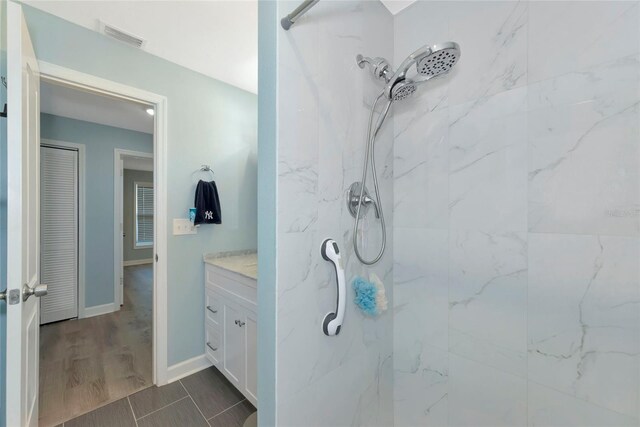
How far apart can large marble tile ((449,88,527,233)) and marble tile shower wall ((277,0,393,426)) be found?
0.34 m

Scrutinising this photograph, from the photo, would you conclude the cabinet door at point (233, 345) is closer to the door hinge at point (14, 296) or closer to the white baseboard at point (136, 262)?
the door hinge at point (14, 296)

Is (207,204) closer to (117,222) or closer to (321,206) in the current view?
(321,206)

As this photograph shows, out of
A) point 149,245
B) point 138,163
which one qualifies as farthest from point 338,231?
point 149,245

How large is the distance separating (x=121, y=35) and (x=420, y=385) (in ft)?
8.80

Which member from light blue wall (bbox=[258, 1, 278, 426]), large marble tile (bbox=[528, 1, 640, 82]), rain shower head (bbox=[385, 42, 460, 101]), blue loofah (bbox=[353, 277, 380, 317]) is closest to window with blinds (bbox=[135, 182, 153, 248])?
light blue wall (bbox=[258, 1, 278, 426])

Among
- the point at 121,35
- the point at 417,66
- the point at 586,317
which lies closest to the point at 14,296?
the point at 121,35

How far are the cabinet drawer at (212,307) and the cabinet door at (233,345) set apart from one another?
130mm

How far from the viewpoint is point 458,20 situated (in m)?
1.19

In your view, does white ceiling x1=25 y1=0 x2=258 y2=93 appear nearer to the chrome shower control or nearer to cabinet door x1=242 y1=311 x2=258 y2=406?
the chrome shower control

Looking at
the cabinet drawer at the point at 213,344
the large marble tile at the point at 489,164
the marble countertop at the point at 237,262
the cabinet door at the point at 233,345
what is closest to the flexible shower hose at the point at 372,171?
the large marble tile at the point at 489,164

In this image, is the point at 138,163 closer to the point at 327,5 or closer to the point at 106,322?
the point at 106,322

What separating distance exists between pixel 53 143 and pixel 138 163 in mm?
2709

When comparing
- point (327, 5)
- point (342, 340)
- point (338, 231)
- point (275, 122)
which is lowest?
point (342, 340)

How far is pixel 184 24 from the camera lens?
159 cm
